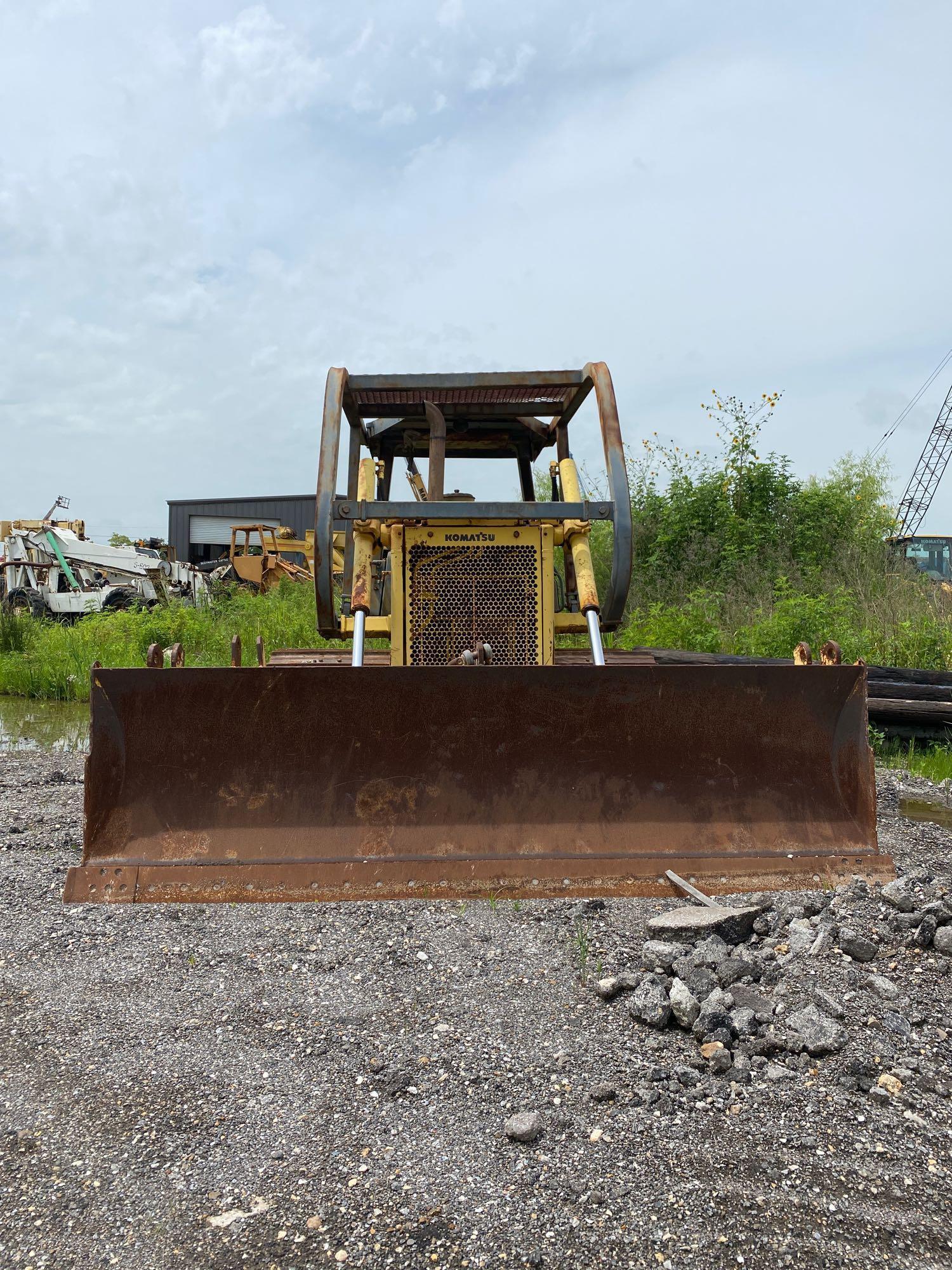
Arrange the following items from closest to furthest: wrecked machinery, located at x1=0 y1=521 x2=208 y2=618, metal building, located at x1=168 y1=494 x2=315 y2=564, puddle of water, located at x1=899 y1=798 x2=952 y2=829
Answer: puddle of water, located at x1=899 y1=798 x2=952 y2=829
wrecked machinery, located at x1=0 y1=521 x2=208 y2=618
metal building, located at x1=168 y1=494 x2=315 y2=564

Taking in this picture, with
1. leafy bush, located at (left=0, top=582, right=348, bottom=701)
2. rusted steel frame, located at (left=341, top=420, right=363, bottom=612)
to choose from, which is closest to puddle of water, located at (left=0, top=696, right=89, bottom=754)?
leafy bush, located at (left=0, top=582, right=348, bottom=701)

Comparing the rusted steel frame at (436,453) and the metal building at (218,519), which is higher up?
the metal building at (218,519)

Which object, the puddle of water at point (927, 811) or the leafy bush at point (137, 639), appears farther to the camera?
the leafy bush at point (137, 639)

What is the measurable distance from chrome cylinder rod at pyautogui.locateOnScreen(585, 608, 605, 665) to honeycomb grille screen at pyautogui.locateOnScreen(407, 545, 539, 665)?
27 centimetres

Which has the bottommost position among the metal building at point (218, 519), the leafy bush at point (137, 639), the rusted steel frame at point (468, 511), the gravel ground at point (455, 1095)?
the gravel ground at point (455, 1095)

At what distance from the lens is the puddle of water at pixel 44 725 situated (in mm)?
8180

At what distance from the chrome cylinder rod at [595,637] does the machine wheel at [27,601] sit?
18.0 m

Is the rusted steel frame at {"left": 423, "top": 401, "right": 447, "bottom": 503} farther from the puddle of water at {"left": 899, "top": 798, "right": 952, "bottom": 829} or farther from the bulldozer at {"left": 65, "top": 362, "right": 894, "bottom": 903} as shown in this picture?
the puddle of water at {"left": 899, "top": 798, "right": 952, "bottom": 829}

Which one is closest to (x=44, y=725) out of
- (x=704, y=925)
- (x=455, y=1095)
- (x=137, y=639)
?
(x=137, y=639)

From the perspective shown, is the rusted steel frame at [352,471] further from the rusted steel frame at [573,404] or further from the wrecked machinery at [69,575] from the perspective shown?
the wrecked machinery at [69,575]

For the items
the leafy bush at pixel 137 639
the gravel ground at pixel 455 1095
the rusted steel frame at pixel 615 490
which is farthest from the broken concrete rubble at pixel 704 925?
the leafy bush at pixel 137 639

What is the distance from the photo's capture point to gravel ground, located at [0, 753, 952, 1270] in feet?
5.16

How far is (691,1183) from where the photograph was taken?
5.54ft

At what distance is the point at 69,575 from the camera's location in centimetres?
2094
